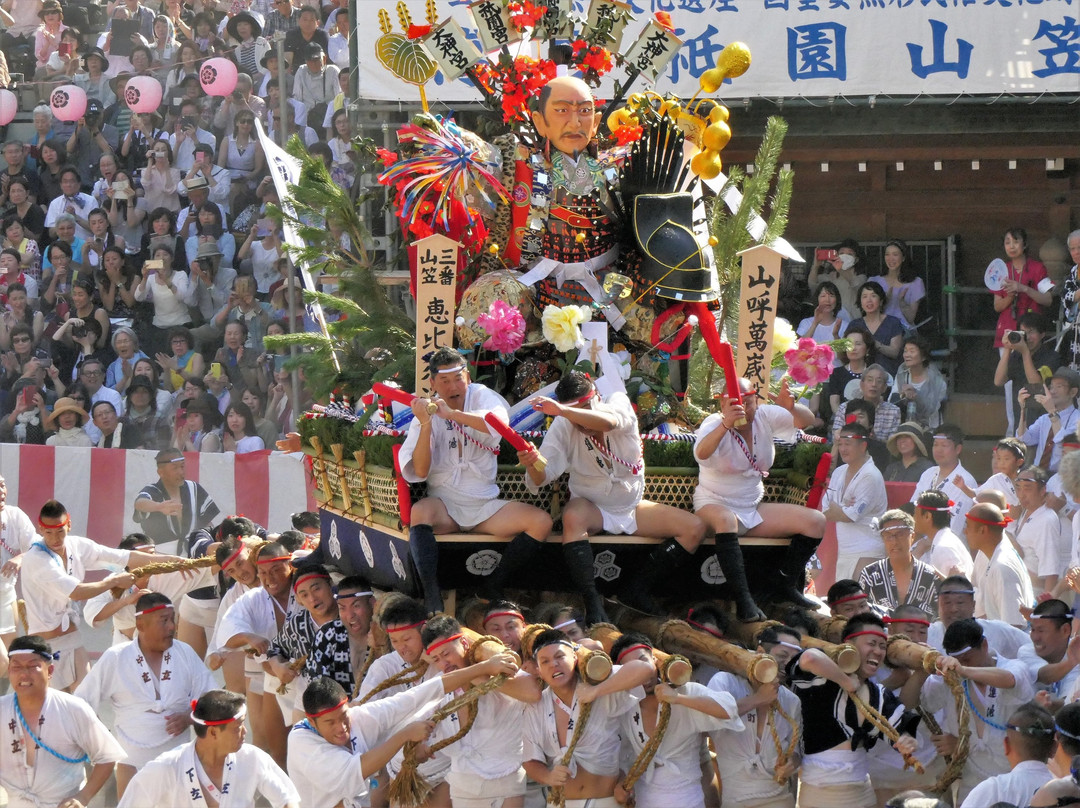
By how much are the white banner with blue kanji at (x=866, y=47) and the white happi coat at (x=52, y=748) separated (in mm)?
5176

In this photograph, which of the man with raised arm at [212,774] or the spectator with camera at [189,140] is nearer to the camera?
the man with raised arm at [212,774]


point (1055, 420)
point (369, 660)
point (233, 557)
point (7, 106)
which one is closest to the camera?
point (369, 660)

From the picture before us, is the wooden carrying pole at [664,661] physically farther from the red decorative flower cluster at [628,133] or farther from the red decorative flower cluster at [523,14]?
the red decorative flower cluster at [523,14]

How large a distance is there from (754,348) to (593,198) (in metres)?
1.13

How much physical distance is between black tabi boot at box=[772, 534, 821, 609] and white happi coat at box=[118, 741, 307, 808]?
93.8 inches

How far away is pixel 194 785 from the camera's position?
530 centimetres

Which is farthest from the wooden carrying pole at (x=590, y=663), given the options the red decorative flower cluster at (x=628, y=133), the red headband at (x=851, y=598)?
the red decorative flower cluster at (x=628, y=133)

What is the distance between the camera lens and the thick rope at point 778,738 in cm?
581

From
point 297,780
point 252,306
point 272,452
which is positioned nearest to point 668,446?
point 297,780

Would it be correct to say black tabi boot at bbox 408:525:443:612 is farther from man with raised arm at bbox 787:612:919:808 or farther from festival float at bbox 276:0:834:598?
man with raised arm at bbox 787:612:919:808

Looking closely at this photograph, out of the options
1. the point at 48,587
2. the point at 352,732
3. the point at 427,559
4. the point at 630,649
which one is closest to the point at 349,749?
the point at 352,732

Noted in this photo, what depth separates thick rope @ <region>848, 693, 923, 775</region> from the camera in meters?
5.61

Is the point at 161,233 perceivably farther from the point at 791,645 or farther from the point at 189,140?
the point at 791,645

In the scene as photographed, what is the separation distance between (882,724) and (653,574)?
120 cm
